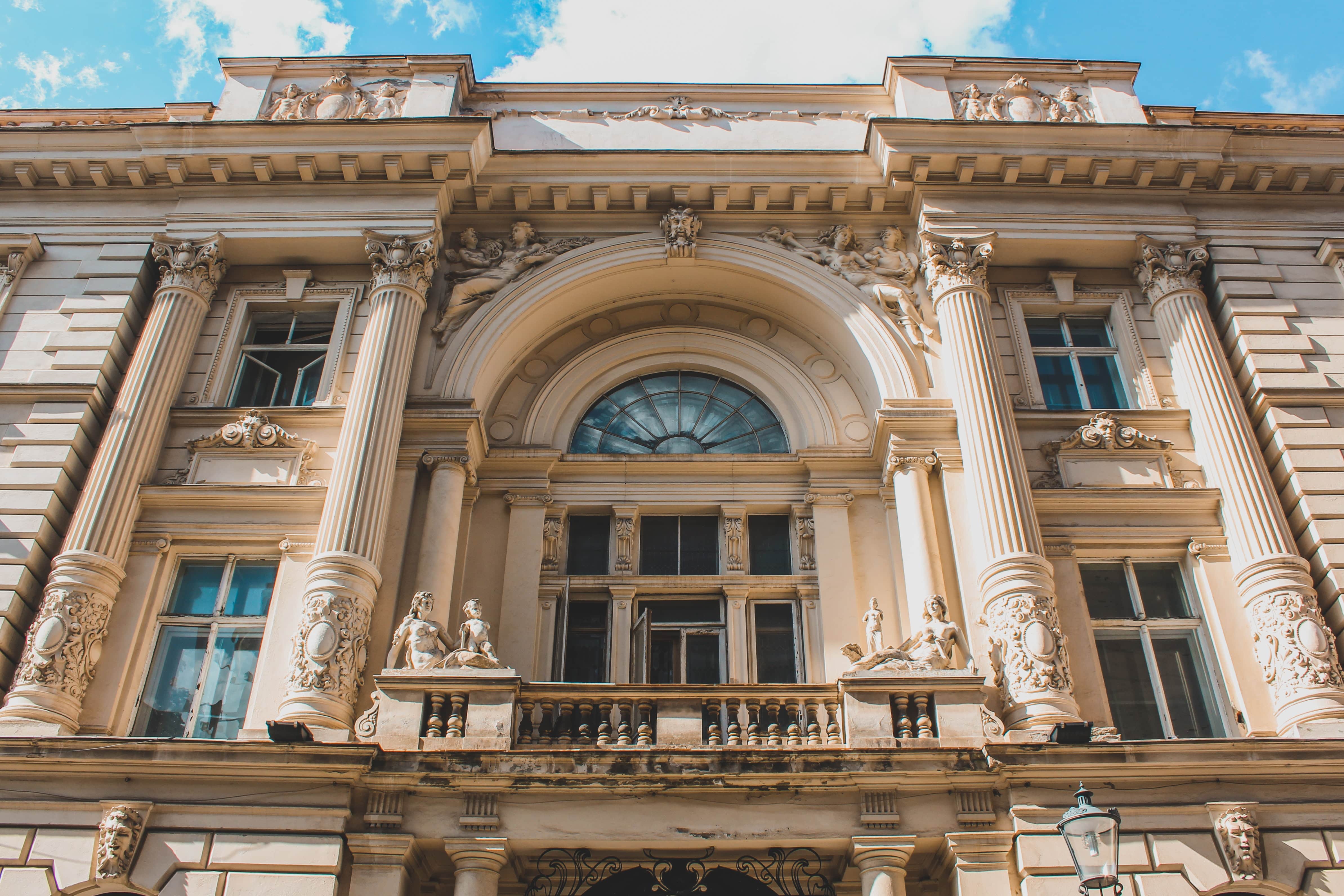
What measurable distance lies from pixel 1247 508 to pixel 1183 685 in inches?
106

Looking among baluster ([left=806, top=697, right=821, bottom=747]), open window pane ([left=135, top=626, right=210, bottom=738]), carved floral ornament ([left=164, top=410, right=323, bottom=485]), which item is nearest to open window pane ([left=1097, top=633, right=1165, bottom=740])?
baluster ([left=806, top=697, right=821, bottom=747])

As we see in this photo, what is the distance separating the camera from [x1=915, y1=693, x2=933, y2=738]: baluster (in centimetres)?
1396

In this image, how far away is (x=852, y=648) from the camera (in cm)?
1609

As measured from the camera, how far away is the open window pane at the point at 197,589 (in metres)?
16.5

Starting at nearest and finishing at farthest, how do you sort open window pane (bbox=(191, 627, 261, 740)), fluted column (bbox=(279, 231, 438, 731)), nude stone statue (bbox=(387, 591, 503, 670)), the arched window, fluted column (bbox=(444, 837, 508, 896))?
1. fluted column (bbox=(444, 837, 508, 896))
2. nude stone statue (bbox=(387, 591, 503, 670))
3. fluted column (bbox=(279, 231, 438, 731))
4. open window pane (bbox=(191, 627, 261, 740))
5. the arched window

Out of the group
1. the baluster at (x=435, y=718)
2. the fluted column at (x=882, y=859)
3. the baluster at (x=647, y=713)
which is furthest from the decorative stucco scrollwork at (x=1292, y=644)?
the baluster at (x=435, y=718)

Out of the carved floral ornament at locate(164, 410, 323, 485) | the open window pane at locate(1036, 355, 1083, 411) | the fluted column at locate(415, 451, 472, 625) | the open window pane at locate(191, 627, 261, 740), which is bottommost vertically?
the open window pane at locate(191, 627, 261, 740)

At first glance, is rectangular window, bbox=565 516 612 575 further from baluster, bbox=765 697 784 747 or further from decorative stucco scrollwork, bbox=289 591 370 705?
baluster, bbox=765 697 784 747

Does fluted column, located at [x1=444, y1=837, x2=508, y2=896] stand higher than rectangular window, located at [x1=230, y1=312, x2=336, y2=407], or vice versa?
rectangular window, located at [x1=230, y1=312, x2=336, y2=407]

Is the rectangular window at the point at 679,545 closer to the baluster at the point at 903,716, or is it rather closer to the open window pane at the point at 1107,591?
the baluster at the point at 903,716

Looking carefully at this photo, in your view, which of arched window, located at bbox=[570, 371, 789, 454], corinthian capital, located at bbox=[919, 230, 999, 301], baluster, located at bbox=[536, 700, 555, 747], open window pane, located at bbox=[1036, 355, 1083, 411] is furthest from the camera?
arched window, located at bbox=[570, 371, 789, 454]

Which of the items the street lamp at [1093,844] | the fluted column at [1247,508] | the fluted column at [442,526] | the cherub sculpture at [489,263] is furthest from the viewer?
the cherub sculpture at [489,263]

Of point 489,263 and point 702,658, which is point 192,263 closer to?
point 489,263

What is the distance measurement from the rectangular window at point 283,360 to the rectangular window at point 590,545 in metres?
4.74
